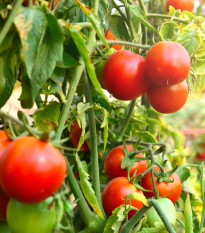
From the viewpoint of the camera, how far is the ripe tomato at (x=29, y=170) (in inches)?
13.8

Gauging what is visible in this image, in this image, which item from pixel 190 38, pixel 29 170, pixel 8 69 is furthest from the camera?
pixel 190 38

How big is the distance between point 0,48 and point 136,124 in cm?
46

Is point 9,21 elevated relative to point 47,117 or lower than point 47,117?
elevated

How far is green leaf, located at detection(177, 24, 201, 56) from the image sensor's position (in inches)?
25.2

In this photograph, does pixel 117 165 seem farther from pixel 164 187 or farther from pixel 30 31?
pixel 30 31

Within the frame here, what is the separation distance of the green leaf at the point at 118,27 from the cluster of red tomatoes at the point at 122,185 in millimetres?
242

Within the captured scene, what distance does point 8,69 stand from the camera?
1.69ft

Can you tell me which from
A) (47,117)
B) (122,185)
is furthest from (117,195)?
(47,117)

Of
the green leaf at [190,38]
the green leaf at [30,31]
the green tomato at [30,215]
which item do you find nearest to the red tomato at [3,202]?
the green tomato at [30,215]

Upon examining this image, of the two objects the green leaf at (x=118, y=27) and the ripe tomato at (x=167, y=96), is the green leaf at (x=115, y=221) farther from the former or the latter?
the green leaf at (x=118, y=27)

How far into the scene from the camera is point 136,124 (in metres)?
0.86

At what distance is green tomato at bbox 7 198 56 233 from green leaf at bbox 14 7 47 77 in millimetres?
155

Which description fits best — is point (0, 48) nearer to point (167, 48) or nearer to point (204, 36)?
point (167, 48)

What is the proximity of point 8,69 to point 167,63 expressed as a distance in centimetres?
24
